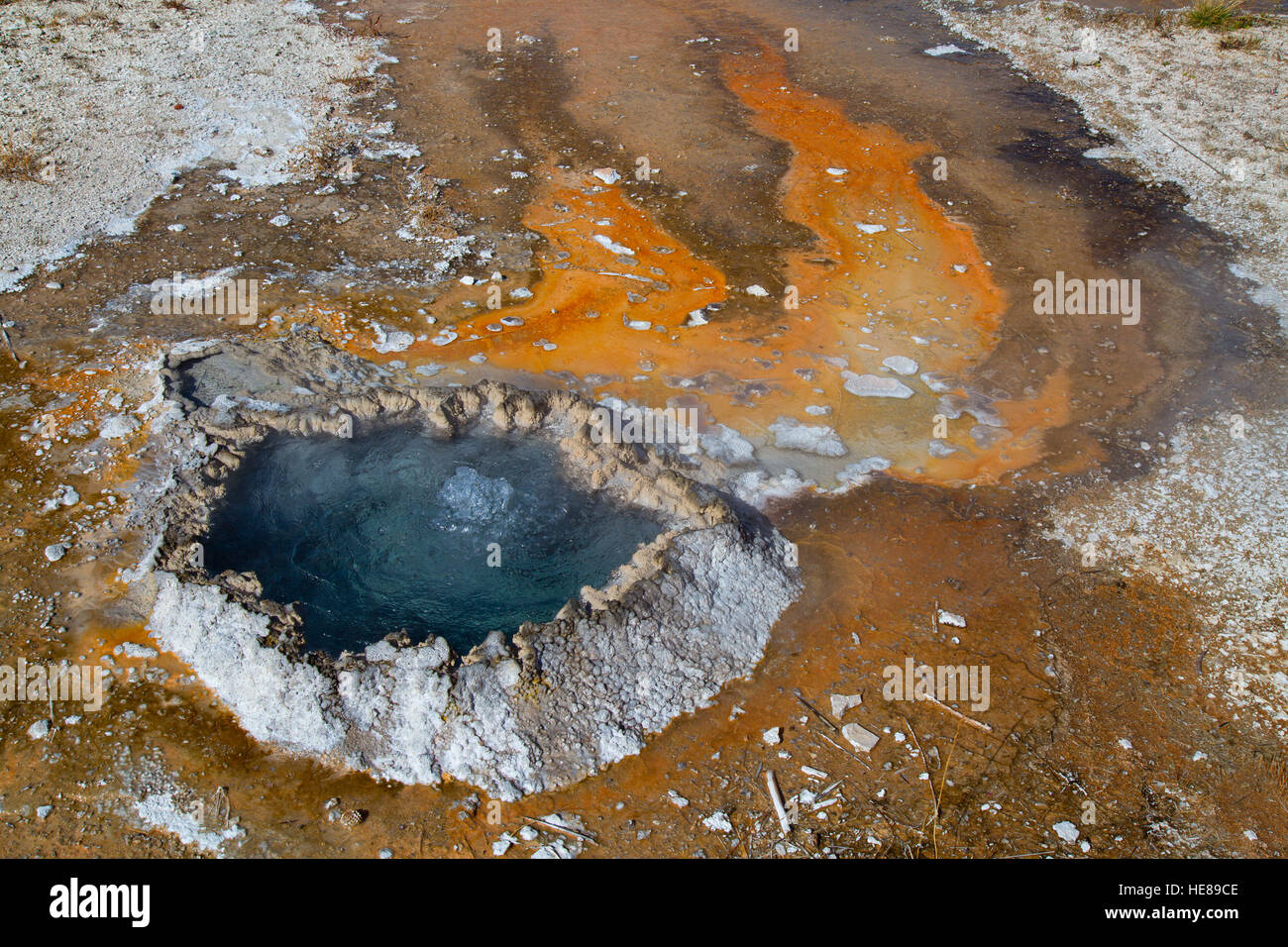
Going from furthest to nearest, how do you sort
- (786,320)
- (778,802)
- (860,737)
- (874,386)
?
(786,320)
(874,386)
(860,737)
(778,802)

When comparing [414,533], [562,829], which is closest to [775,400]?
[414,533]

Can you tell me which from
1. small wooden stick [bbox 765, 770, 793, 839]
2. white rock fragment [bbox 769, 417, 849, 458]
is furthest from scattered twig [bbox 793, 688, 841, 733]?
white rock fragment [bbox 769, 417, 849, 458]

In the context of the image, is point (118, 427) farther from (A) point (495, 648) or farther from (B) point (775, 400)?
(B) point (775, 400)

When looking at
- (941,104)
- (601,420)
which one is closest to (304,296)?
(601,420)

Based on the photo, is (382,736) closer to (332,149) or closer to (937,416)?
(937,416)

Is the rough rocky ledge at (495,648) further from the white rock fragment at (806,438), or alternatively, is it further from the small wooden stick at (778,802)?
the white rock fragment at (806,438)

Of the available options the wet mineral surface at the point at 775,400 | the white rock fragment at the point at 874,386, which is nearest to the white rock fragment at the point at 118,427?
the wet mineral surface at the point at 775,400
